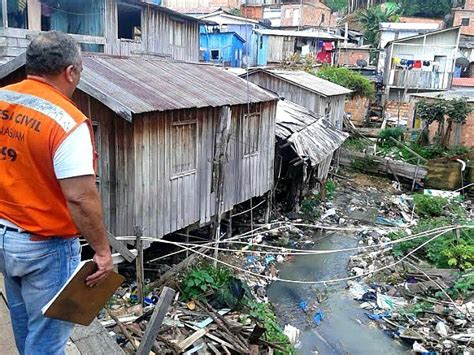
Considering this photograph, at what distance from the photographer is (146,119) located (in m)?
7.33

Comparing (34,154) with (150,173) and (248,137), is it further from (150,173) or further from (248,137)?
(248,137)

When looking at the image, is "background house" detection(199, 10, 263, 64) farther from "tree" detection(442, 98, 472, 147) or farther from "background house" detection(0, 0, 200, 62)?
"tree" detection(442, 98, 472, 147)

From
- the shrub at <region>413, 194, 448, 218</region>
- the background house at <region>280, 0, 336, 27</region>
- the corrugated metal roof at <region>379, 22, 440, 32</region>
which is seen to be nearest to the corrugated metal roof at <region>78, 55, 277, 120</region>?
the shrub at <region>413, 194, 448, 218</region>

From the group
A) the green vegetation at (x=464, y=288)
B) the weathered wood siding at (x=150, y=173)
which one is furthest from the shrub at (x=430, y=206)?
the weathered wood siding at (x=150, y=173)

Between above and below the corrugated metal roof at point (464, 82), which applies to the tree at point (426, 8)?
above

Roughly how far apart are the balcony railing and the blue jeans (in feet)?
95.5

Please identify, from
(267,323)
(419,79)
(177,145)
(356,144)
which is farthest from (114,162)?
(419,79)

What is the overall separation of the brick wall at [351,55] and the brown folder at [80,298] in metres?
36.1

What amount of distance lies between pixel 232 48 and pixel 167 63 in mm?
18967

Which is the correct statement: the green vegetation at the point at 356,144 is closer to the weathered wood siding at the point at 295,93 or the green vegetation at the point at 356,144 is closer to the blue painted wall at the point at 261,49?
the weathered wood siding at the point at 295,93

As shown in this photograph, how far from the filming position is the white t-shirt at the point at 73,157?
199 centimetres

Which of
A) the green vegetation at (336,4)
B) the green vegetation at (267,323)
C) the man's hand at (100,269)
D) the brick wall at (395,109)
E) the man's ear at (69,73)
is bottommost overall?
the green vegetation at (267,323)

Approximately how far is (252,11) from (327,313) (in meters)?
37.6

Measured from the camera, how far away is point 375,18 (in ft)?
127
